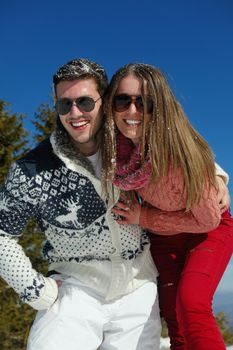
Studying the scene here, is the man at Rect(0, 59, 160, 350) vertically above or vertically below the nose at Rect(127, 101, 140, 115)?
below

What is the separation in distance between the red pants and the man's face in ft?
3.14

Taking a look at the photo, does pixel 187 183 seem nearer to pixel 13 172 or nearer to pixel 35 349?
pixel 13 172

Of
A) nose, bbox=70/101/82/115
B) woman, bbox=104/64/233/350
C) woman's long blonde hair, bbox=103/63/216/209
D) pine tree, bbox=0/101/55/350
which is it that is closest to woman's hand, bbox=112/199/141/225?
woman, bbox=104/64/233/350

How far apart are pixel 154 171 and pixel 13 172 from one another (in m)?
0.99

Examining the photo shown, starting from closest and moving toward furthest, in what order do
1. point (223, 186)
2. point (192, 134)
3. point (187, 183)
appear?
1. point (187, 183)
2. point (192, 134)
3. point (223, 186)

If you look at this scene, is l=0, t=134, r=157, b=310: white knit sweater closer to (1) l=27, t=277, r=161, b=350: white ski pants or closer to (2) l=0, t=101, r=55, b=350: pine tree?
(1) l=27, t=277, r=161, b=350: white ski pants

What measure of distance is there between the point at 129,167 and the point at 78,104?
630mm

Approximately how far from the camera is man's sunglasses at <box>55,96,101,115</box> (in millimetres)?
3143

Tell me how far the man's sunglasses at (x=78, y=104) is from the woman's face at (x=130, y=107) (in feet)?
0.70

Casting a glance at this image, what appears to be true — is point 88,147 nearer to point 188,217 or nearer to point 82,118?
point 82,118

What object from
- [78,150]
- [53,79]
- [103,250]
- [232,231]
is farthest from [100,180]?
[232,231]

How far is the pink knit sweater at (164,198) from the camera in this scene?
291 centimetres

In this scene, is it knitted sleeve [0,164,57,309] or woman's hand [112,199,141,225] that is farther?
woman's hand [112,199,141,225]

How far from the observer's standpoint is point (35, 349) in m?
2.97
